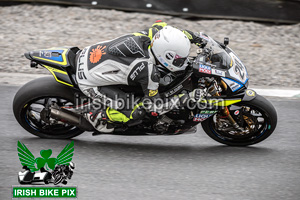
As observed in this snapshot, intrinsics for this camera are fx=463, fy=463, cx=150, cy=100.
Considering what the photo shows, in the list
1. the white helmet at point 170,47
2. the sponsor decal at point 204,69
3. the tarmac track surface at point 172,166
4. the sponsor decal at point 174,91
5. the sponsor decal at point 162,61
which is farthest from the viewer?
the sponsor decal at point 174,91

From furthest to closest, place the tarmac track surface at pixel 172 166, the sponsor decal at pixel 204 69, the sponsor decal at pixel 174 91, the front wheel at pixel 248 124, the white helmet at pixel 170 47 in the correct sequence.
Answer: the front wheel at pixel 248 124 < the sponsor decal at pixel 174 91 < the sponsor decal at pixel 204 69 < the white helmet at pixel 170 47 < the tarmac track surface at pixel 172 166

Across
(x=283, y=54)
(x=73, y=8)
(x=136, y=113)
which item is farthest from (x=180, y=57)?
(x=73, y=8)

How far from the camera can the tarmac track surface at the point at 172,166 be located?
15.5 feet

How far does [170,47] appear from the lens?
189 inches

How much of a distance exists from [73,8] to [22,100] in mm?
5094

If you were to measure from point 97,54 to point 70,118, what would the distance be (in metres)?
0.85

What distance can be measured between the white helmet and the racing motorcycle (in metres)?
0.25

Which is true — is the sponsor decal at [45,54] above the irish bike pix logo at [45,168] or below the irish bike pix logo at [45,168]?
above

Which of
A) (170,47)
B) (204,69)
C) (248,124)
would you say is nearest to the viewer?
(170,47)

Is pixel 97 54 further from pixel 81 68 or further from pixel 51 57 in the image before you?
pixel 51 57

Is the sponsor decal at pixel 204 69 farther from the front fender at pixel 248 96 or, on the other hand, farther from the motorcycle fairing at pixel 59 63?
the motorcycle fairing at pixel 59 63

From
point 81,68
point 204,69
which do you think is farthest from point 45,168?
point 204,69

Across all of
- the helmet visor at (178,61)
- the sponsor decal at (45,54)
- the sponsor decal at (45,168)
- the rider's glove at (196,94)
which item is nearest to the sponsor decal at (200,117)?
the rider's glove at (196,94)

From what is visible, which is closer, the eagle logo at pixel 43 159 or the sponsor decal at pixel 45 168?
the sponsor decal at pixel 45 168
